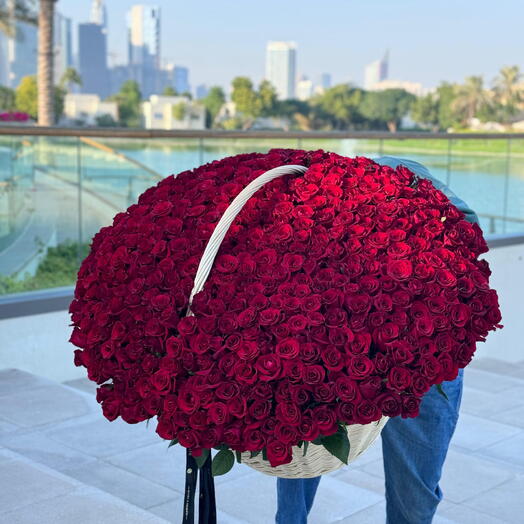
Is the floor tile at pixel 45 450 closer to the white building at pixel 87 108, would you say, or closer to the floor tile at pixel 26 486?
the floor tile at pixel 26 486

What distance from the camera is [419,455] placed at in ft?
5.94

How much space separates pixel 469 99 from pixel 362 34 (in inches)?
2148

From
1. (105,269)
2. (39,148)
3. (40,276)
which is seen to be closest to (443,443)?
(105,269)

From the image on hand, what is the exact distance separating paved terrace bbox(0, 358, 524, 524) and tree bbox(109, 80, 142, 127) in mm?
93629

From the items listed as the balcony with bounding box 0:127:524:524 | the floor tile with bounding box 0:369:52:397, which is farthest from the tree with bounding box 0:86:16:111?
the floor tile with bounding box 0:369:52:397

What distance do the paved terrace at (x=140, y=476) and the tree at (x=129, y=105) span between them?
93.6 metres

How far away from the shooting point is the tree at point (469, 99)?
89375mm

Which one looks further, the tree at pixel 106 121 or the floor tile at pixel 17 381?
the tree at pixel 106 121

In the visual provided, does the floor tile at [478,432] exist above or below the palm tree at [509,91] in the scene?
below

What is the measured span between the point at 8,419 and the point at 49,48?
14073 millimetres

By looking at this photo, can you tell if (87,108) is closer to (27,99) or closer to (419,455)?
(27,99)

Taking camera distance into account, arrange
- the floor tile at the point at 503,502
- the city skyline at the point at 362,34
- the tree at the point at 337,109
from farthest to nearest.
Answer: the city skyline at the point at 362,34 → the tree at the point at 337,109 → the floor tile at the point at 503,502

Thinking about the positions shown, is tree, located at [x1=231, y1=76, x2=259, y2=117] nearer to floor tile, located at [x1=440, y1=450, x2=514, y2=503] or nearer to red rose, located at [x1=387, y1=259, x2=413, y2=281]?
floor tile, located at [x1=440, y1=450, x2=514, y2=503]

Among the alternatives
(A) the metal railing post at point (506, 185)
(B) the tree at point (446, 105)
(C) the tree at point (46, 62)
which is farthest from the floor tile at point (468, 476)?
(B) the tree at point (446, 105)
